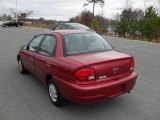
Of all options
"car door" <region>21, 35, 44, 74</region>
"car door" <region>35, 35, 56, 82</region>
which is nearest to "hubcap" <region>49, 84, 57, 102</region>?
"car door" <region>35, 35, 56, 82</region>

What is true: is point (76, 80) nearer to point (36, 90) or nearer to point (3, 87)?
point (36, 90)

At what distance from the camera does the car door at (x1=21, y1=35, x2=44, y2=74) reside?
5801 millimetres

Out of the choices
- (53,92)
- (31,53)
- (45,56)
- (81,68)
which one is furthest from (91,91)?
(31,53)

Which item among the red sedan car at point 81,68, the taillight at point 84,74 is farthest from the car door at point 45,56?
the taillight at point 84,74

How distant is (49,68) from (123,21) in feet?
63.1

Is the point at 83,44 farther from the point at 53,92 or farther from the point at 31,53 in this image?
the point at 31,53

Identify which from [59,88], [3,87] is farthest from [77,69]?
[3,87]

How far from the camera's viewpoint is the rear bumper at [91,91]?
3.98 meters

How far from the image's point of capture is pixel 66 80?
13.7ft

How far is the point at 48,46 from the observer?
5.15 metres

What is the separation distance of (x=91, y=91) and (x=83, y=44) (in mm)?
1296

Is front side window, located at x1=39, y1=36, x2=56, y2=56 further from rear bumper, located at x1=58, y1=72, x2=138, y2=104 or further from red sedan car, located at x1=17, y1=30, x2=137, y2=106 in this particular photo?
rear bumper, located at x1=58, y1=72, x2=138, y2=104

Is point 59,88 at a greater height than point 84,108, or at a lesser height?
greater

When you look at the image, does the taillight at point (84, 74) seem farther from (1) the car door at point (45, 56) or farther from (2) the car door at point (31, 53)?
(2) the car door at point (31, 53)
